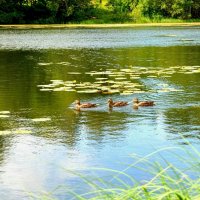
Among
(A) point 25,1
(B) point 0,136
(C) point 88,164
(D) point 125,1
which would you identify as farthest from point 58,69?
(D) point 125,1

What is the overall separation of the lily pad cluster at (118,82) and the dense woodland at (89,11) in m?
60.2

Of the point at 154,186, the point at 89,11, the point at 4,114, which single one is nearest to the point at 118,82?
the point at 4,114

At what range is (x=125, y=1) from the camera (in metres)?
91.4

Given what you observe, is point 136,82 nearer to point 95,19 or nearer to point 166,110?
point 166,110

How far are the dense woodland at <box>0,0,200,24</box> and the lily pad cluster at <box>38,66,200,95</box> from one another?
60170mm

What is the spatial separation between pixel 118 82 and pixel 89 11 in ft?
224

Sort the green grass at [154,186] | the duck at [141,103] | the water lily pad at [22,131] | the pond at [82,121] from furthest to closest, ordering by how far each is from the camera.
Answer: the duck at [141,103]
the water lily pad at [22,131]
the pond at [82,121]
the green grass at [154,186]

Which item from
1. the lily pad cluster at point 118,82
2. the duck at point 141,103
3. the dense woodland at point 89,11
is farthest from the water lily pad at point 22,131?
the dense woodland at point 89,11

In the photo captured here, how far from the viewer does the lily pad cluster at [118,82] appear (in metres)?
18.1

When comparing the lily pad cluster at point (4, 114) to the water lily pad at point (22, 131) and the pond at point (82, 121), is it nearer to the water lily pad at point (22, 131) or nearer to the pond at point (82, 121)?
the pond at point (82, 121)

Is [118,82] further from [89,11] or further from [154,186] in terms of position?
[89,11]

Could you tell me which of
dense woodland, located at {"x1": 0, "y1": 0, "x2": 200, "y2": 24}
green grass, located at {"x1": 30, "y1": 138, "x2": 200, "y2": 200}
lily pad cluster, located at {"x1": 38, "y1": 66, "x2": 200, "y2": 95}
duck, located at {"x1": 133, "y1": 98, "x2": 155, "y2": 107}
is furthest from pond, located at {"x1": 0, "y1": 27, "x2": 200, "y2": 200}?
dense woodland, located at {"x1": 0, "y1": 0, "x2": 200, "y2": 24}

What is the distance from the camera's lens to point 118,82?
19.7m

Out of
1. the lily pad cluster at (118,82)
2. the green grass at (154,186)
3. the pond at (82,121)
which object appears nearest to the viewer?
the green grass at (154,186)
